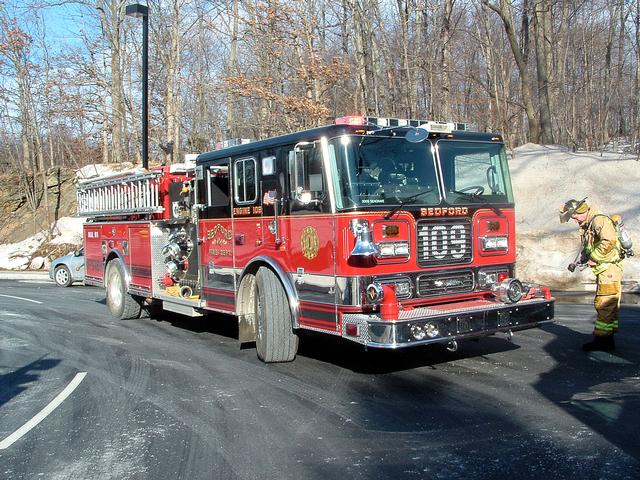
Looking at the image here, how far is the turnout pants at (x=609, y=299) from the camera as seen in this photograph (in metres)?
7.53

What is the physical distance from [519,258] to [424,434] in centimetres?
1030

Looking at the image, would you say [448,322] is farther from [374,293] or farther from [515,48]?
[515,48]

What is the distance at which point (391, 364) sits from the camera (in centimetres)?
786

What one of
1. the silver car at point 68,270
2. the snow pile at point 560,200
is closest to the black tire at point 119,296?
the snow pile at point 560,200

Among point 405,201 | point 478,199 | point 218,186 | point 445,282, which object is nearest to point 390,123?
point 405,201

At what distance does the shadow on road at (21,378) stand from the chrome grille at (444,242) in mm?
4551

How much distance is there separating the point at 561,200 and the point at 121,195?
10790 millimetres

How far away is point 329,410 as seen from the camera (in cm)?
612

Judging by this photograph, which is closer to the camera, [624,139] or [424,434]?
[424,434]

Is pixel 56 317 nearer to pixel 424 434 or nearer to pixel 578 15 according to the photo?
pixel 424 434

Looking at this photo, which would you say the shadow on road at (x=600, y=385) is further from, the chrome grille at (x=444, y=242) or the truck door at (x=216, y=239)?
the truck door at (x=216, y=239)

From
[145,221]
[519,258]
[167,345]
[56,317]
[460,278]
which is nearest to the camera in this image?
[460,278]

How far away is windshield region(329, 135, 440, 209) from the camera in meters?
6.84

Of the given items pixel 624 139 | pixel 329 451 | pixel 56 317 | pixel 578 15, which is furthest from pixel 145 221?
pixel 578 15
